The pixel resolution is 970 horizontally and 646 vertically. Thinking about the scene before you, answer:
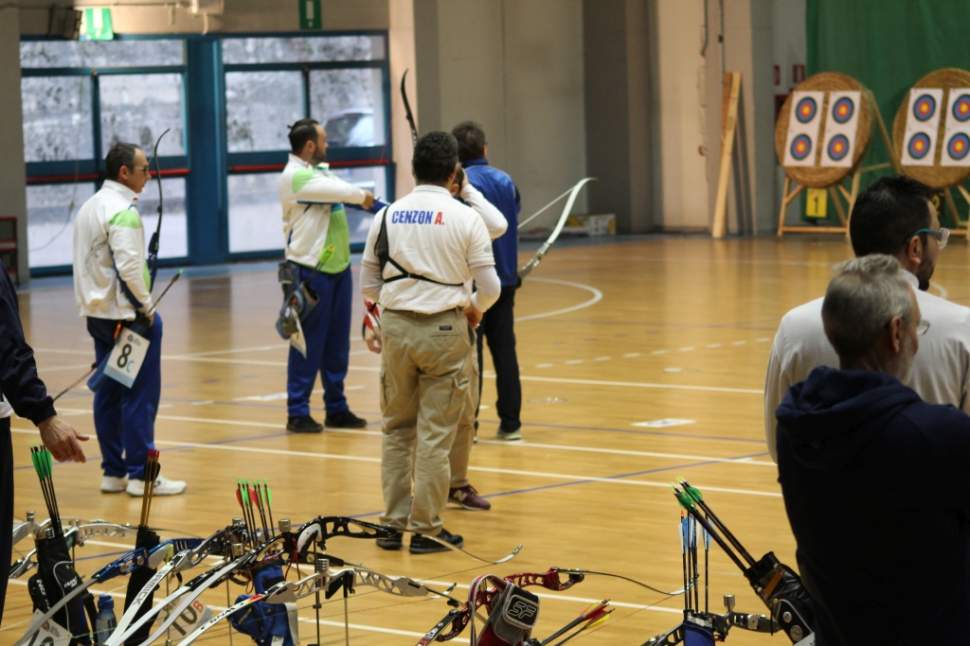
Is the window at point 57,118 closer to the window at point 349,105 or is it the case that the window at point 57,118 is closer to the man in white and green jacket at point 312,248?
the window at point 349,105

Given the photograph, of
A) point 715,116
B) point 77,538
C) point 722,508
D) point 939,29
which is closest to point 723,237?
point 715,116

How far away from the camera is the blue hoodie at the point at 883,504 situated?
2.85 meters

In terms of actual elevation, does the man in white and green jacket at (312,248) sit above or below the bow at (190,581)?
above

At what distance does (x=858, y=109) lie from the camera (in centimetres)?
2191

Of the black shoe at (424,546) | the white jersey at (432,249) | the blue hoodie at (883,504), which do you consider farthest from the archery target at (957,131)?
the blue hoodie at (883,504)

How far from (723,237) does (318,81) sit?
5666 mm

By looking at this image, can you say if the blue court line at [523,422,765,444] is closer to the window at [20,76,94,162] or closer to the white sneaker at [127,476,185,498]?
the white sneaker at [127,476,185,498]

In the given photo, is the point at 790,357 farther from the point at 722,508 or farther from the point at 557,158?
the point at 557,158

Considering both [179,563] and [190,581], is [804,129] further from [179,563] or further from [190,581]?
[190,581]

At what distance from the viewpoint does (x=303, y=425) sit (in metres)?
9.49

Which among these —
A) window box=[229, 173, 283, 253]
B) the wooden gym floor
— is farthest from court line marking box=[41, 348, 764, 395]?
window box=[229, 173, 283, 253]

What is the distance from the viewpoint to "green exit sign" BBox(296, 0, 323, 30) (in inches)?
835

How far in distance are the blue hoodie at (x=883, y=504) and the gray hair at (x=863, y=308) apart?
3.0 inches

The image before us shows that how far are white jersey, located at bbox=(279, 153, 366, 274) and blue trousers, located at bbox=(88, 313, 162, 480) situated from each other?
159 centimetres
